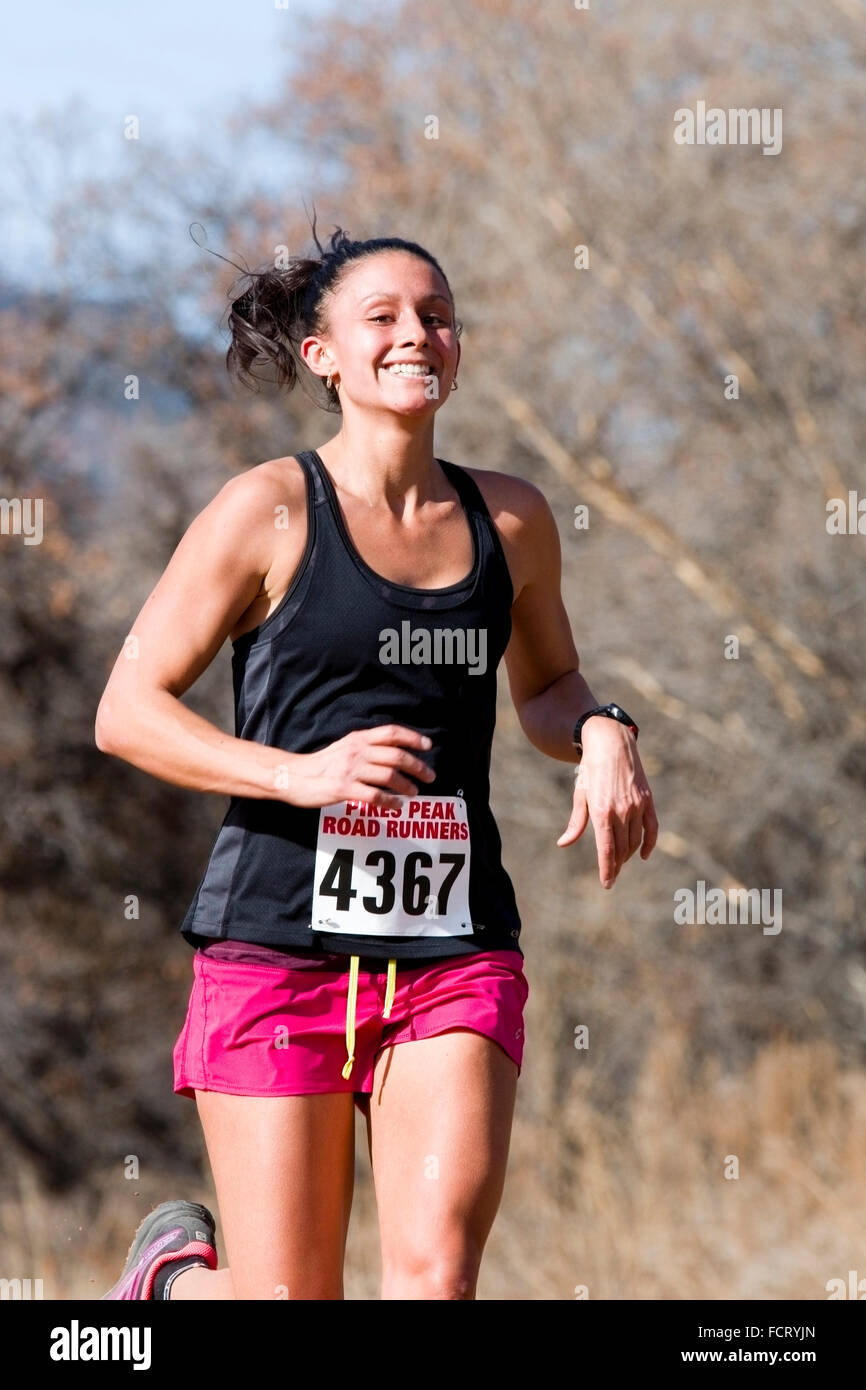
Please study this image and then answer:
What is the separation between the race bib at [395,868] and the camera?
2650mm

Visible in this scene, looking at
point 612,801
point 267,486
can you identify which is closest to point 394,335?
point 267,486

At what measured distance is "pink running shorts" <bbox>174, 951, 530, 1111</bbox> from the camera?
261 cm

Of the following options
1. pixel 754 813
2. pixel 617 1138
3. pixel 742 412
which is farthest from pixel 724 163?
pixel 617 1138

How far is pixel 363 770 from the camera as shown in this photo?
94.6 inches

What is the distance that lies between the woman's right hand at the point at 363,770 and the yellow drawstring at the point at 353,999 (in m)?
0.33

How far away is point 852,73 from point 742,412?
2127mm

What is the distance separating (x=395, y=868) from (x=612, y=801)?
39cm

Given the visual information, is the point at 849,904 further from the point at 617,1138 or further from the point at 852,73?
the point at 852,73

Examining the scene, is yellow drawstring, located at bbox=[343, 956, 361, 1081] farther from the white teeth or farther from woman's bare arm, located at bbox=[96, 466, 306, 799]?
the white teeth

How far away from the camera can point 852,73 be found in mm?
9633

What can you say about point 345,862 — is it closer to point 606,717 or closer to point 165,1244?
point 606,717

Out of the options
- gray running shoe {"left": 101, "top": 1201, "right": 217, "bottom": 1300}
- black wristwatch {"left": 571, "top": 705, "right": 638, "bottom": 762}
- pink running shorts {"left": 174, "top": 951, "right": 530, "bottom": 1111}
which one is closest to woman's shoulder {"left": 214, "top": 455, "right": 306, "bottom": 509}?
black wristwatch {"left": 571, "top": 705, "right": 638, "bottom": 762}

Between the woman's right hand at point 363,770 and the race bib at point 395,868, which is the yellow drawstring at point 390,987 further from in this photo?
the woman's right hand at point 363,770
